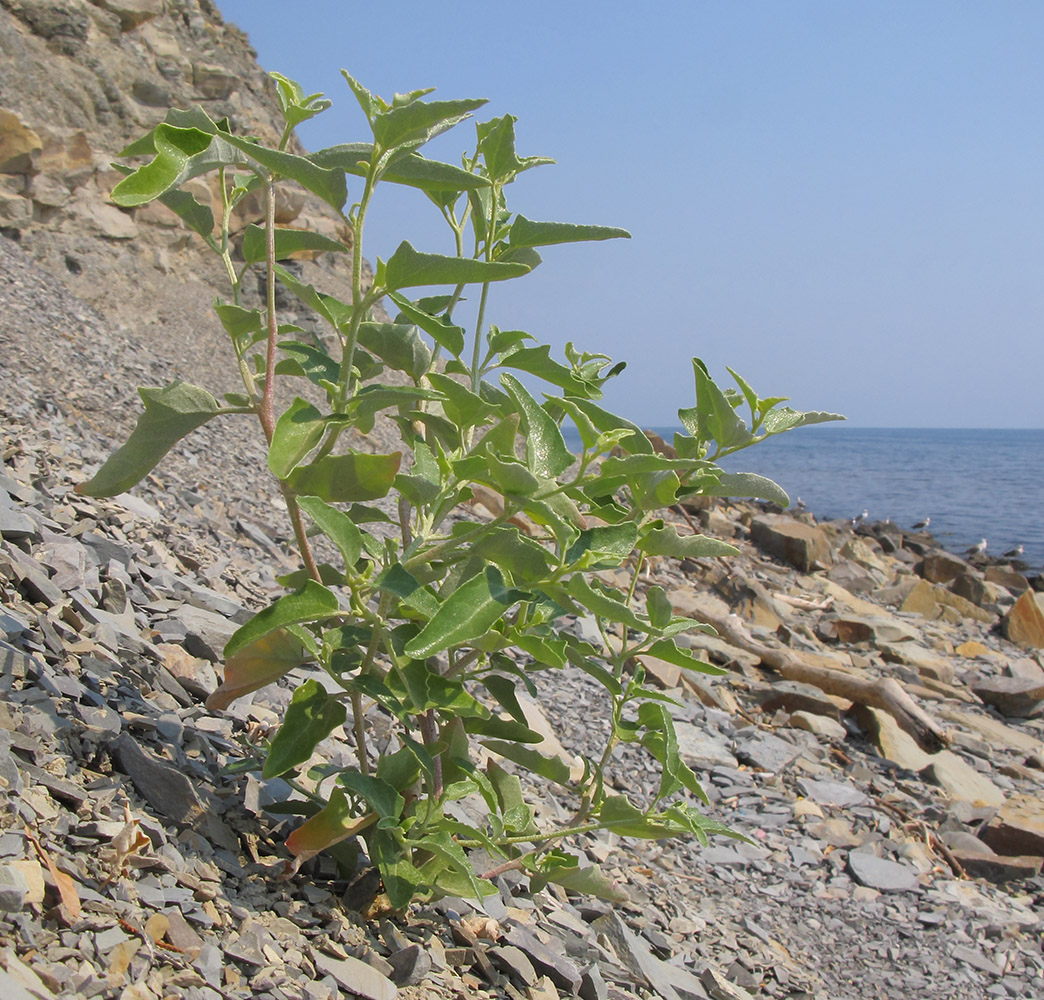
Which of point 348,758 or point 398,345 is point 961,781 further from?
point 398,345

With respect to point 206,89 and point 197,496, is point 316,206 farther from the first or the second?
point 197,496

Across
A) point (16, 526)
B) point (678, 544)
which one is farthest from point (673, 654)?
point (16, 526)

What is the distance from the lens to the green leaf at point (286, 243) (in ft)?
5.36

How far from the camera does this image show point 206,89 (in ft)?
44.5

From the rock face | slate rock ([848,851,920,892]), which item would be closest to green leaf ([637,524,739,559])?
slate rock ([848,851,920,892])

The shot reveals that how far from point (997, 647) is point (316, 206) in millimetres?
11582

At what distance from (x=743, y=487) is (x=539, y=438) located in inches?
16.6

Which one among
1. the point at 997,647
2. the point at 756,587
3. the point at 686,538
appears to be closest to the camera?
the point at 686,538

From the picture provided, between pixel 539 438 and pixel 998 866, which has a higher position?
pixel 539 438

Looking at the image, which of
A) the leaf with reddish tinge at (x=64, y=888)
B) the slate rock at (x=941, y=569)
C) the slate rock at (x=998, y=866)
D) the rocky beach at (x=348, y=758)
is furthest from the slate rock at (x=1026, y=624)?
the leaf with reddish tinge at (x=64, y=888)

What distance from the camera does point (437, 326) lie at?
57.9 inches

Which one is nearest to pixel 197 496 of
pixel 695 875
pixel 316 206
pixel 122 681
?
pixel 122 681

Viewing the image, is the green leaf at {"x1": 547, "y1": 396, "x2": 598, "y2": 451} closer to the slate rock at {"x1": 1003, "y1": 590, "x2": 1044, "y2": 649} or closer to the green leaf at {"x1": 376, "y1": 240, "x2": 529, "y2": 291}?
the green leaf at {"x1": 376, "y1": 240, "x2": 529, "y2": 291}

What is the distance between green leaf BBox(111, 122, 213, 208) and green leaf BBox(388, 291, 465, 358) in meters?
0.35
